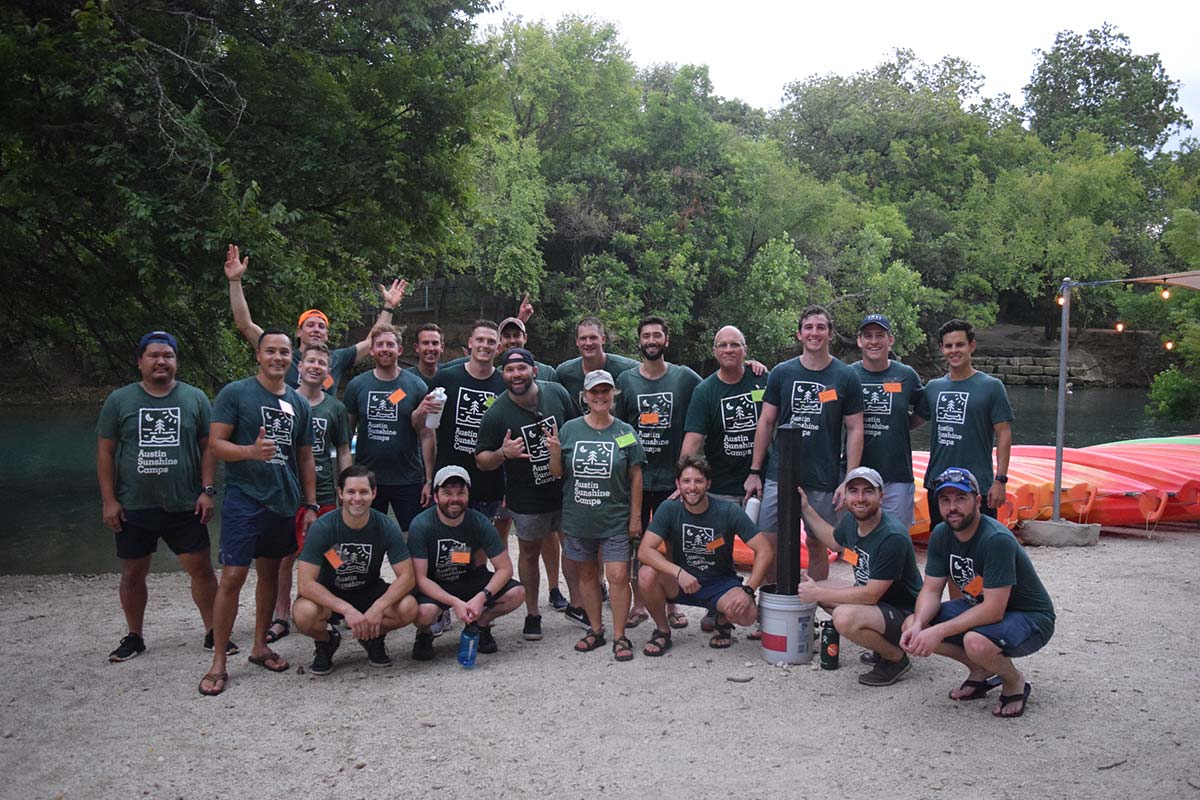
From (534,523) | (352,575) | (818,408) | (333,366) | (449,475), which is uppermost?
(333,366)

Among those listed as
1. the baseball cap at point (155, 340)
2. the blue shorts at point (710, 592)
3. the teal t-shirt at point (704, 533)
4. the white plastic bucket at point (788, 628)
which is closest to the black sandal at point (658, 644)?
the blue shorts at point (710, 592)

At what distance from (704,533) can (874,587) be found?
3.59 feet

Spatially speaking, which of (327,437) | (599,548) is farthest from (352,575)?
(599,548)

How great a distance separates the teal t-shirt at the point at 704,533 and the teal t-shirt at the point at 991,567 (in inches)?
47.4

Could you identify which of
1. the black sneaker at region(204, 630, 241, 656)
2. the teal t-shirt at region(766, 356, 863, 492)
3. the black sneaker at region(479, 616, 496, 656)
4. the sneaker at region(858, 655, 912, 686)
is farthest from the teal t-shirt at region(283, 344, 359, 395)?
the sneaker at region(858, 655, 912, 686)

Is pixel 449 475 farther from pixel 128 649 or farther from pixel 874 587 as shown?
pixel 874 587

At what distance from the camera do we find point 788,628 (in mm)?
5719

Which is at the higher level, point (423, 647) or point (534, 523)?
point (534, 523)

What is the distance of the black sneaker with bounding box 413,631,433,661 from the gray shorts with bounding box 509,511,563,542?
89cm

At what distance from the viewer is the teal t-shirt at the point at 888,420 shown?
6273 millimetres

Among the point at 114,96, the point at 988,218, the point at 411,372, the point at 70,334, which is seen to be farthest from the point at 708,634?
the point at 988,218

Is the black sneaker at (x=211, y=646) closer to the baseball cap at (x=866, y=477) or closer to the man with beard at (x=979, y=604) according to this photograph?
the baseball cap at (x=866, y=477)

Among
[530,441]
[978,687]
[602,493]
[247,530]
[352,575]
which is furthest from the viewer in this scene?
[530,441]

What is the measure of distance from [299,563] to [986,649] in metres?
3.76
